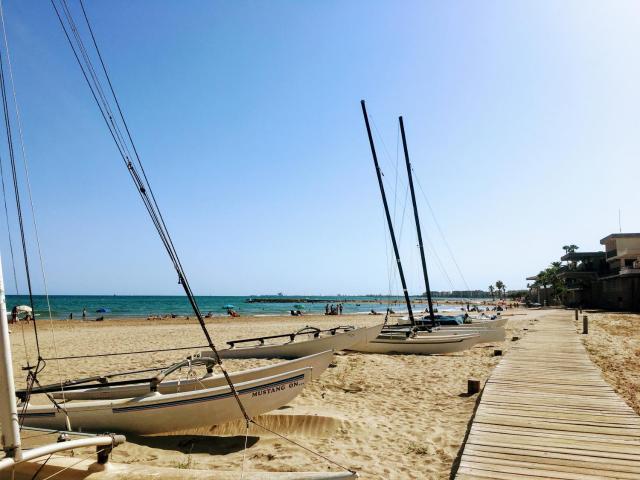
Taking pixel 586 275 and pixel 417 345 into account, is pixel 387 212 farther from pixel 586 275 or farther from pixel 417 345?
pixel 586 275

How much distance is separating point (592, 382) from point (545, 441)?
4.76 metres

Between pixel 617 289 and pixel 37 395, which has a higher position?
pixel 37 395

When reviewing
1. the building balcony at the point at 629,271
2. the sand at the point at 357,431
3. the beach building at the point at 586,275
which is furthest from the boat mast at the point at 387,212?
the beach building at the point at 586,275

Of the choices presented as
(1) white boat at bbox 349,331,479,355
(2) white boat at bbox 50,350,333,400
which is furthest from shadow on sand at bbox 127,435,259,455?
(1) white boat at bbox 349,331,479,355

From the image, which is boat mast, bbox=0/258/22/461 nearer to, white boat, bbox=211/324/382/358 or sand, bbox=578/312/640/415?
sand, bbox=578/312/640/415

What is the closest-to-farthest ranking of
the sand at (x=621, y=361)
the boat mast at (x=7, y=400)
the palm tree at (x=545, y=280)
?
1. the boat mast at (x=7, y=400)
2. the sand at (x=621, y=361)
3. the palm tree at (x=545, y=280)

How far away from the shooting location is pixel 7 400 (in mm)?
3902

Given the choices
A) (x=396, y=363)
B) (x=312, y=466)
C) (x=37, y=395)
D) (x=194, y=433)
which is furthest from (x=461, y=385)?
(x=37, y=395)

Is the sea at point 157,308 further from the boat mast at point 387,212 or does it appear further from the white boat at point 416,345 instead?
the white boat at point 416,345

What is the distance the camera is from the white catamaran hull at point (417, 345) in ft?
55.2

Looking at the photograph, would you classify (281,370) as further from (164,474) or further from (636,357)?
(636,357)

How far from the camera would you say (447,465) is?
6145 mm

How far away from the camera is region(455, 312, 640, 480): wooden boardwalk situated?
511 centimetres

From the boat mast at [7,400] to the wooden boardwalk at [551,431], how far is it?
4752 mm
